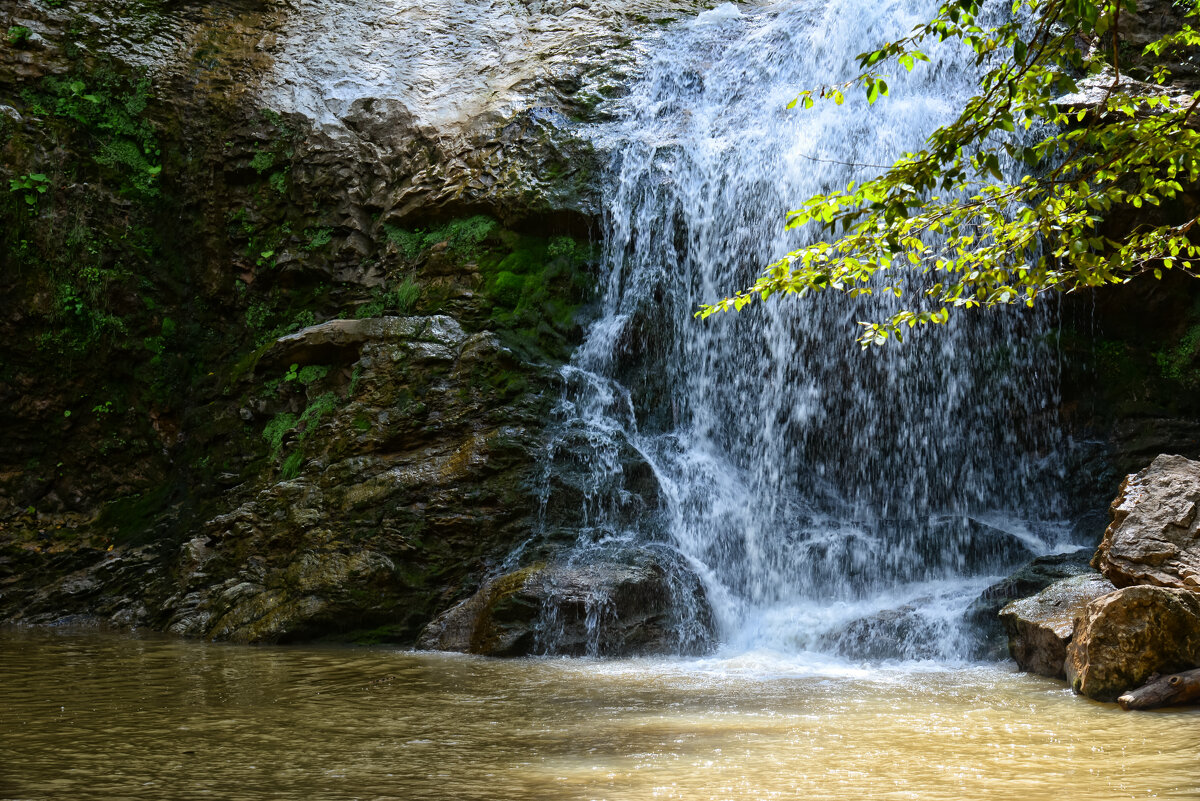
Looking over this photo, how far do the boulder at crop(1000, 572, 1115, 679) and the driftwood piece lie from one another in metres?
0.91

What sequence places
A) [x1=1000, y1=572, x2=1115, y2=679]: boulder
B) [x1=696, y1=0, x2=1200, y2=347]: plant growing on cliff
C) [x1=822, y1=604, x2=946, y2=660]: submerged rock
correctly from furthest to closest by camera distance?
[x1=822, y1=604, x2=946, y2=660]: submerged rock, [x1=1000, y1=572, x2=1115, y2=679]: boulder, [x1=696, y1=0, x2=1200, y2=347]: plant growing on cliff

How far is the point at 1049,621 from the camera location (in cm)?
599

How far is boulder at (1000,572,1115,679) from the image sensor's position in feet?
19.0

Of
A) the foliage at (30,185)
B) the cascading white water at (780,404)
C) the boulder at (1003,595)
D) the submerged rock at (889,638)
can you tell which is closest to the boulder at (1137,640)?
the boulder at (1003,595)

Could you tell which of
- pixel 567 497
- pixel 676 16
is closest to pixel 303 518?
pixel 567 497

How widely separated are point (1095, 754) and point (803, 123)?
359 inches

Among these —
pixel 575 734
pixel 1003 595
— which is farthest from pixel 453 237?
pixel 575 734

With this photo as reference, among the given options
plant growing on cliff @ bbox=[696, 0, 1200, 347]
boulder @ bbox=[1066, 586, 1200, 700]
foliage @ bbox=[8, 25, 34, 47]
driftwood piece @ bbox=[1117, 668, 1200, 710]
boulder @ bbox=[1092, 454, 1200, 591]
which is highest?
foliage @ bbox=[8, 25, 34, 47]

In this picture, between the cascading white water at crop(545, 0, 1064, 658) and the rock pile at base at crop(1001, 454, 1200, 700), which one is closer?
the rock pile at base at crop(1001, 454, 1200, 700)

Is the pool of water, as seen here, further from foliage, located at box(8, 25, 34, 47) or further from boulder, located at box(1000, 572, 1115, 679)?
foliage, located at box(8, 25, 34, 47)

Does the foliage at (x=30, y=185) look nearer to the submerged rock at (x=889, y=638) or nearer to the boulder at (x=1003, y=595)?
the submerged rock at (x=889, y=638)

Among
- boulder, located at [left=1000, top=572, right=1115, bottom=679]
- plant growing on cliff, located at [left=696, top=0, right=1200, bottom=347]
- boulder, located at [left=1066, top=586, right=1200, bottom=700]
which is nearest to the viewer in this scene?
plant growing on cliff, located at [left=696, top=0, right=1200, bottom=347]

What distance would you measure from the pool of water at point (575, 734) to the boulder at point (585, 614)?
759 millimetres

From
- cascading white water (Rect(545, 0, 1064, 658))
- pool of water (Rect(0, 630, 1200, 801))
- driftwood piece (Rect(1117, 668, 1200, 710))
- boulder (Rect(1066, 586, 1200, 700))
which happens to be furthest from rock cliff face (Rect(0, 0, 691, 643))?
driftwood piece (Rect(1117, 668, 1200, 710))
